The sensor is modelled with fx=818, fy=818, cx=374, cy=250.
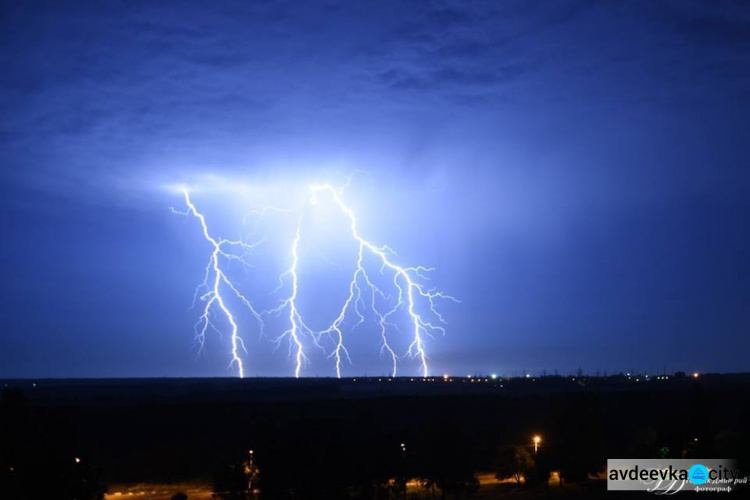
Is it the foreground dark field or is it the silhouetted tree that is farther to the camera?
the silhouetted tree

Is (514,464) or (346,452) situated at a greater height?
(346,452)

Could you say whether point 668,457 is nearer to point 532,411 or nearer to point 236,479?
point 236,479

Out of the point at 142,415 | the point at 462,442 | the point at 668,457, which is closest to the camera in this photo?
the point at 668,457

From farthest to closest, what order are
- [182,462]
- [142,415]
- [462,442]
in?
1. [142,415]
2. [182,462]
3. [462,442]

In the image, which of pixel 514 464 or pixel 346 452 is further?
pixel 514 464

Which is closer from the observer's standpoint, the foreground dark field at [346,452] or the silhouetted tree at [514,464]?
the foreground dark field at [346,452]

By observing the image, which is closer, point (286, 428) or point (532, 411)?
point (286, 428)

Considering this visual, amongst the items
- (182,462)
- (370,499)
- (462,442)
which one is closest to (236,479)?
(370,499)

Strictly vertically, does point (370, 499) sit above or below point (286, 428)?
below

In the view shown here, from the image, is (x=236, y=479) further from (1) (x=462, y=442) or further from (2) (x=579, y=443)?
(2) (x=579, y=443)

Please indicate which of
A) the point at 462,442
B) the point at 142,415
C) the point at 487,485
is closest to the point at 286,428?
the point at 462,442
